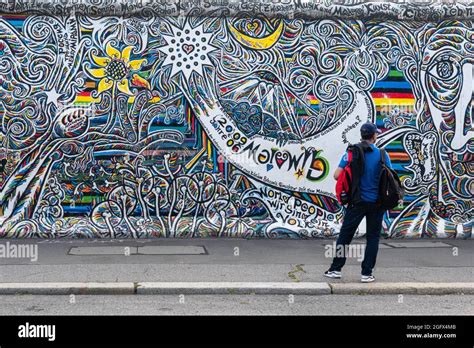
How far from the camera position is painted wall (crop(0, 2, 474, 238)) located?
11.6m

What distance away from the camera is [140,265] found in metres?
9.35

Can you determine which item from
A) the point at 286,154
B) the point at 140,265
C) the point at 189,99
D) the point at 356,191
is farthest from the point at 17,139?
the point at 356,191

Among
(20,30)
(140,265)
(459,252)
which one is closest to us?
(140,265)

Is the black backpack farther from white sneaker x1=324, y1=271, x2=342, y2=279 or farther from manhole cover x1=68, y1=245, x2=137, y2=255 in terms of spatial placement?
manhole cover x1=68, y1=245, x2=137, y2=255

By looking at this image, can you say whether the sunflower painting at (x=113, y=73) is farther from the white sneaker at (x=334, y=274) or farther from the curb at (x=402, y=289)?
the curb at (x=402, y=289)

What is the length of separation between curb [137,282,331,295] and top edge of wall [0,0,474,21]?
5320mm

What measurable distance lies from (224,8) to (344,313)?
6314mm

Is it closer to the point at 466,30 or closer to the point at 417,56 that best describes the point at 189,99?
the point at 417,56

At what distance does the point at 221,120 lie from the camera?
11.8 m

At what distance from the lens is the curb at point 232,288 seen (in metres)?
8.00
